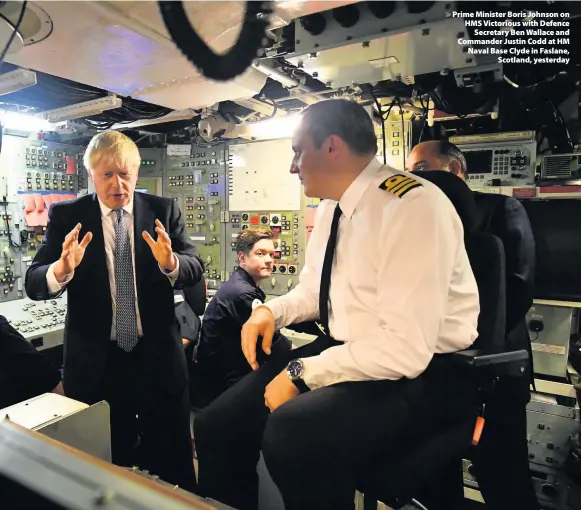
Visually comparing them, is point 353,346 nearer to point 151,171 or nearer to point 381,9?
point 381,9

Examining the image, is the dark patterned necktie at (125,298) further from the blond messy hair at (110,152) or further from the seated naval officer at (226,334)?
the seated naval officer at (226,334)

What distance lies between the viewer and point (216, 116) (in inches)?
121

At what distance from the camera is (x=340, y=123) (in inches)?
45.9

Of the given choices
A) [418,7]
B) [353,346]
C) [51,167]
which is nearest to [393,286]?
[353,346]

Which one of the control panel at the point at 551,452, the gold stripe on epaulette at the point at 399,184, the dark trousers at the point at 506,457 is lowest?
the control panel at the point at 551,452

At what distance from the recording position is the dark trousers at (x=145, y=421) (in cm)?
177

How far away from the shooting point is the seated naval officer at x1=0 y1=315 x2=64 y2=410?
1301mm

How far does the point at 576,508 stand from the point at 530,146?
1.82m

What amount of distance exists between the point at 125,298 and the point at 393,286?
1.14 m

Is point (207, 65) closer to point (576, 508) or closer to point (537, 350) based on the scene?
point (537, 350)

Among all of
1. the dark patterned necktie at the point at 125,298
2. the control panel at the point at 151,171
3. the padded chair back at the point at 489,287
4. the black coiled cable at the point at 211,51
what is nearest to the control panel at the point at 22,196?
the control panel at the point at 151,171

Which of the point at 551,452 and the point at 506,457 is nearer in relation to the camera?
the point at 506,457

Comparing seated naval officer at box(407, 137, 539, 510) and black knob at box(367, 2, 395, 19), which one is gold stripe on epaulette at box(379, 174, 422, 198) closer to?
black knob at box(367, 2, 395, 19)

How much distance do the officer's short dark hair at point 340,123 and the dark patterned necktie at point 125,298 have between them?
3.12 ft
